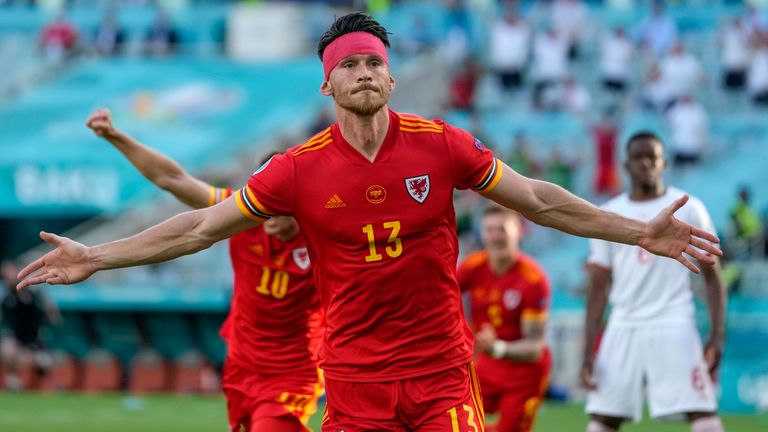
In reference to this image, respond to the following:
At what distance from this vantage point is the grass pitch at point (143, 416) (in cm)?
1658

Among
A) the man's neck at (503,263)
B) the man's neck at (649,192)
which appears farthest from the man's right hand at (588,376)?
the man's neck at (503,263)

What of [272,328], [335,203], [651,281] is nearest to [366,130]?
[335,203]

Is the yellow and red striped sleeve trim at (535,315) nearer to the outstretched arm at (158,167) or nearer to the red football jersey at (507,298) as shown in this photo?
the red football jersey at (507,298)

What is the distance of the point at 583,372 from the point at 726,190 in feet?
47.3

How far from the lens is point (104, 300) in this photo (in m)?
24.1

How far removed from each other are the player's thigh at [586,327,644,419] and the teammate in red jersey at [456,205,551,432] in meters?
1.03

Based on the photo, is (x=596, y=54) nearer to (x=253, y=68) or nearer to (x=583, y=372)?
(x=253, y=68)

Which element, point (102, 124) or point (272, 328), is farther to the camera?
point (102, 124)

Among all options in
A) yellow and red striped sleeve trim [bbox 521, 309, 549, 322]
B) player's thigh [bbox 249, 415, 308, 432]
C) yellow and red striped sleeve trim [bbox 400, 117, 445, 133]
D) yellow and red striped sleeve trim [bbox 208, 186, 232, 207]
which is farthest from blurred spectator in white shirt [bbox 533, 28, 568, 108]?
yellow and red striped sleeve trim [bbox 400, 117, 445, 133]

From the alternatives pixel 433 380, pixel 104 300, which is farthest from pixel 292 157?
pixel 104 300

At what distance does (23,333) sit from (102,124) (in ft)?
47.9

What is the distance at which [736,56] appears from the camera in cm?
2522

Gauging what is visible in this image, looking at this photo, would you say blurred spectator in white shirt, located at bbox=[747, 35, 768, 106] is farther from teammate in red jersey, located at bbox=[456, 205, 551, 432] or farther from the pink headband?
the pink headband

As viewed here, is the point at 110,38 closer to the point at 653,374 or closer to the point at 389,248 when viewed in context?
the point at 653,374
